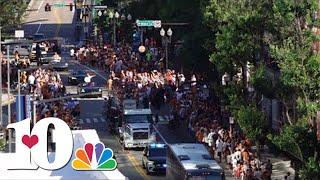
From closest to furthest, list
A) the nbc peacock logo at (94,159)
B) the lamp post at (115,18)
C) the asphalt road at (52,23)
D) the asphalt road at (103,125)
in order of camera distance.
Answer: the nbc peacock logo at (94,159) → the asphalt road at (103,125) → the lamp post at (115,18) → the asphalt road at (52,23)

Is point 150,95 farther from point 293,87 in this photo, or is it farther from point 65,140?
point 65,140

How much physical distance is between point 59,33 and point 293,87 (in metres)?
129

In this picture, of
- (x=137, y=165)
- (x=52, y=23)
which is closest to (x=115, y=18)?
(x=52, y=23)

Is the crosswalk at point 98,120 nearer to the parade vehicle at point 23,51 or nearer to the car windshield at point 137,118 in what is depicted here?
the car windshield at point 137,118

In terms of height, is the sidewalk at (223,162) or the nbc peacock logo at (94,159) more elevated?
the nbc peacock logo at (94,159)

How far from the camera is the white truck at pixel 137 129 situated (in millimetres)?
62156

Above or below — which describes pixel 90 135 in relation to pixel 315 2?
below

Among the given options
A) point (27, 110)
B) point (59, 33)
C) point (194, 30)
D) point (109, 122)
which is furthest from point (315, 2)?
point (59, 33)

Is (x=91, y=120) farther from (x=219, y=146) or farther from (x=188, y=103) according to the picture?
(x=219, y=146)

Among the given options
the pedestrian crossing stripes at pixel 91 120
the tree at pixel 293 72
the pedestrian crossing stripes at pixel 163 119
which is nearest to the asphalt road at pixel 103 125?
the pedestrian crossing stripes at pixel 91 120

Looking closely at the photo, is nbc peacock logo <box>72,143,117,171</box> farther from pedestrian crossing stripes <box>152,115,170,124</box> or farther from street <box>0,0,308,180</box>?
pedestrian crossing stripes <box>152,115,170,124</box>

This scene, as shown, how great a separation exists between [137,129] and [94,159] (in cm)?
2739

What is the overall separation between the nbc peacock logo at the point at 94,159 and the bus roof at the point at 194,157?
10.1m

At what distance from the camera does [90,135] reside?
4019 centimetres
